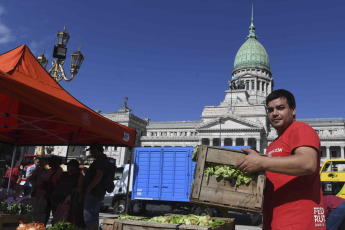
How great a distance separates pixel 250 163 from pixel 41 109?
4.68m

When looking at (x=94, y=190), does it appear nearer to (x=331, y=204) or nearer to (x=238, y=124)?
(x=331, y=204)

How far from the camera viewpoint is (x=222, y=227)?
4133mm

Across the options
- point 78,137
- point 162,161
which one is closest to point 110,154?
point 162,161

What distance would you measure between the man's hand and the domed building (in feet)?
178

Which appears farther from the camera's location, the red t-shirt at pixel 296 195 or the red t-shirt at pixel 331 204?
the red t-shirt at pixel 331 204

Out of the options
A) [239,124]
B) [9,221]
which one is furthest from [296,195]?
[239,124]

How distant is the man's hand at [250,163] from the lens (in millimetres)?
2457

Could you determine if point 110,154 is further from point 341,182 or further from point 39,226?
point 39,226

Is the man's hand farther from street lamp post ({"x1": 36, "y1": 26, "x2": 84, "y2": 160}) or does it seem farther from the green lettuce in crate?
street lamp post ({"x1": 36, "y1": 26, "x2": 84, "y2": 160})

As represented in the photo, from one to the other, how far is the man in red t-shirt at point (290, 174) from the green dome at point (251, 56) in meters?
89.7

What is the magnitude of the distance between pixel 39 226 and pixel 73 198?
10.1ft

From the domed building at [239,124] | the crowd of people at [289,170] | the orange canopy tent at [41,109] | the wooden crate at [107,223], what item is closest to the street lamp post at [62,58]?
the orange canopy tent at [41,109]

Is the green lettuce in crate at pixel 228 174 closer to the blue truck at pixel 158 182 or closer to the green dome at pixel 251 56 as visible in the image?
the blue truck at pixel 158 182

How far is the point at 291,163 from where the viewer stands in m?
2.32
